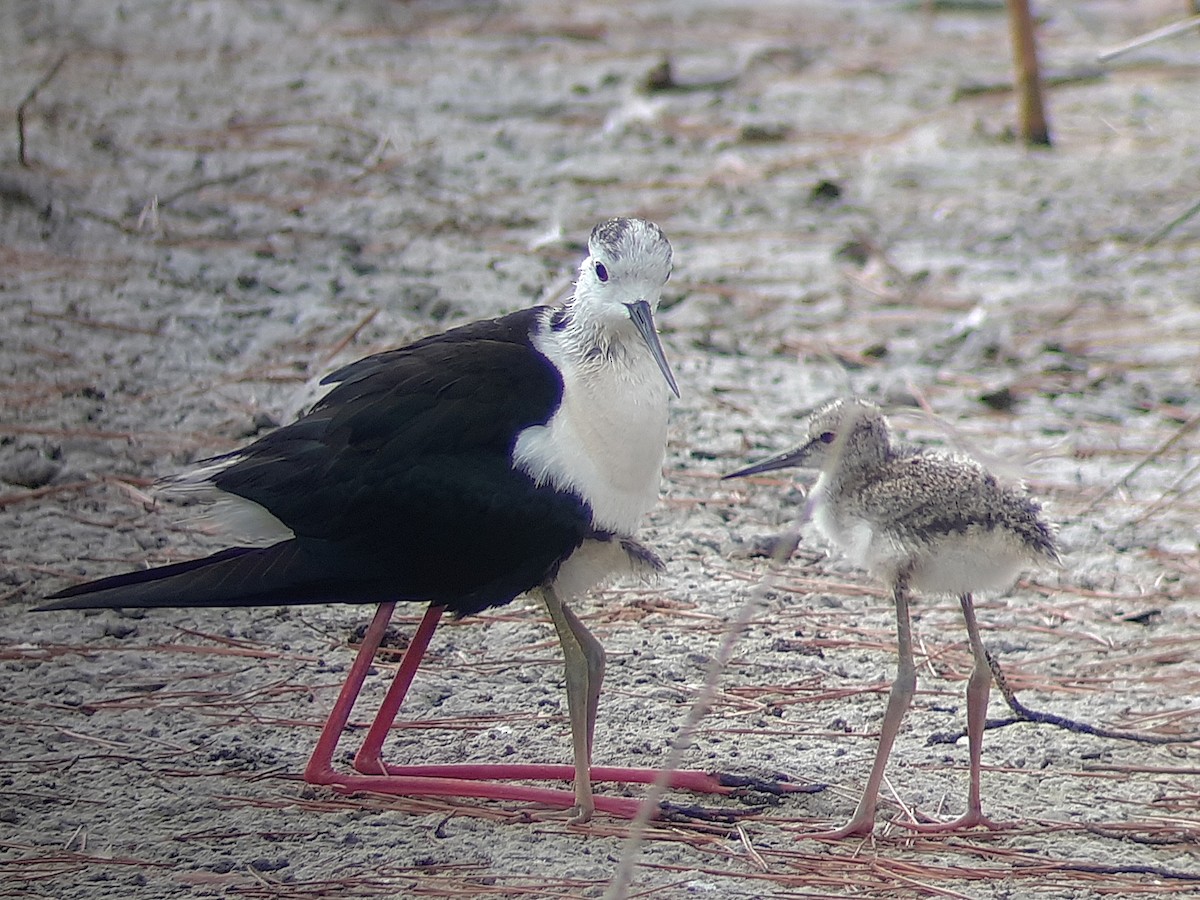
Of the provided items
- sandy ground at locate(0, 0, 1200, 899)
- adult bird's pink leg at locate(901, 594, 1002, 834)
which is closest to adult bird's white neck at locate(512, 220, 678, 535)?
sandy ground at locate(0, 0, 1200, 899)

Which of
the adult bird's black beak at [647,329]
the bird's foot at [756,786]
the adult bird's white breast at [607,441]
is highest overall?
the adult bird's black beak at [647,329]

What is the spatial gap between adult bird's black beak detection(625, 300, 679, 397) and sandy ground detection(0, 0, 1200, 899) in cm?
82

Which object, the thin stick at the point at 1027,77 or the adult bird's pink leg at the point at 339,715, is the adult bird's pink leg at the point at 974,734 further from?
the thin stick at the point at 1027,77

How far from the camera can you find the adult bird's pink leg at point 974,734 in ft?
11.2

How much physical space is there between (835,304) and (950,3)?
24.3 ft

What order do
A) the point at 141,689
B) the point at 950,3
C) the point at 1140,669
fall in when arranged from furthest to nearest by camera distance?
the point at 950,3 → the point at 1140,669 → the point at 141,689

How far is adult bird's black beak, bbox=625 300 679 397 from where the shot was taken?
11.9 feet

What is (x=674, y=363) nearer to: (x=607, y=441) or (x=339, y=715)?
(x=607, y=441)

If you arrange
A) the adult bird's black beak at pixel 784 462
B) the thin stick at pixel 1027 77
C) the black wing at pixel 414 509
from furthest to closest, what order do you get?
the thin stick at pixel 1027 77 < the adult bird's black beak at pixel 784 462 < the black wing at pixel 414 509

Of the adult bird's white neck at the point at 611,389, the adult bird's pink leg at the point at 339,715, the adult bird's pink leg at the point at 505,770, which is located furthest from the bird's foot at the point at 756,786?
the adult bird's pink leg at the point at 339,715

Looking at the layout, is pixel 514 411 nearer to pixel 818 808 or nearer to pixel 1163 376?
pixel 818 808

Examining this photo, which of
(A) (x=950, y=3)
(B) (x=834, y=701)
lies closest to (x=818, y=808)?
(B) (x=834, y=701)

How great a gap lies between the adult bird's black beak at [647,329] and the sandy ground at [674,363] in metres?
0.82

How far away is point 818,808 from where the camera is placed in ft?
11.7
